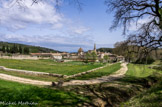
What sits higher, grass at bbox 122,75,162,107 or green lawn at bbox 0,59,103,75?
grass at bbox 122,75,162,107

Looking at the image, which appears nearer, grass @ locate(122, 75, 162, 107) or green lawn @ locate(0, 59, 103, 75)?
grass @ locate(122, 75, 162, 107)

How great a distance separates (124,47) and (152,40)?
4.77ft

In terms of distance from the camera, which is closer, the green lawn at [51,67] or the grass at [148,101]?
the grass at [148,101]

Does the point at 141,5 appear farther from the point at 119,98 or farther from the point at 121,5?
the point at 119,98

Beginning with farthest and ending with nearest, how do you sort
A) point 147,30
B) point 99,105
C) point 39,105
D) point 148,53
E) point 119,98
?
1. point 119,98
2. point 147,30
3. point 148,53
4. point 99,105
5. point 39,105

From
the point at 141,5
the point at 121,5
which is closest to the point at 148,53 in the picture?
the point at 141,5

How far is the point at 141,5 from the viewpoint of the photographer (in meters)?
6.32

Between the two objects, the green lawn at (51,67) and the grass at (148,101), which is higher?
the grass at (148,101)

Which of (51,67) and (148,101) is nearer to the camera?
(148,101)

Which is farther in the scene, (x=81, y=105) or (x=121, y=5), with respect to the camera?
(x=121, y=5)

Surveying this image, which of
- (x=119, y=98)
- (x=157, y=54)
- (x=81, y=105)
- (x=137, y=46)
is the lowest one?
(x=119, y=98)

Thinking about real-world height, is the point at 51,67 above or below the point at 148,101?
below

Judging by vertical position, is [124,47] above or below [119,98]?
above

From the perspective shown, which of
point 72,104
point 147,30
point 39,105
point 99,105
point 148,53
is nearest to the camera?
point 39,105
